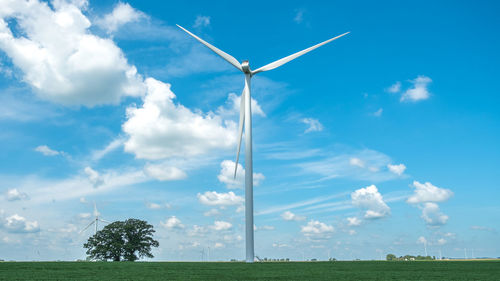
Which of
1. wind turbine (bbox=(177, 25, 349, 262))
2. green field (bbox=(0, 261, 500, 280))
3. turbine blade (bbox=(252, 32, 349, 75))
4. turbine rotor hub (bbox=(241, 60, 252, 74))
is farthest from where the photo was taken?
turbine blade (bbox=(252, 32, 349, 75))

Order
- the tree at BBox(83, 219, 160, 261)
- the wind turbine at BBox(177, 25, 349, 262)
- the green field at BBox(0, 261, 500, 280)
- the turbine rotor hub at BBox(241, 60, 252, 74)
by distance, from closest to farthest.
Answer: the green field at BBox(0, 261, 500, 280) → the wind turbine at BBox(177, 25, 349, 262) → the turbine rotor hub at BBox(241, 60, 252, 74) → the tree at BBox(83, 219, 160, 261)

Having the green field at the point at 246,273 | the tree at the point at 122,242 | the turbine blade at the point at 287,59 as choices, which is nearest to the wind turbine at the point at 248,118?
the turbine blade at the point at 287,59

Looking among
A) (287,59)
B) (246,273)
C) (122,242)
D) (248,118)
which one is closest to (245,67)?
(287,59)

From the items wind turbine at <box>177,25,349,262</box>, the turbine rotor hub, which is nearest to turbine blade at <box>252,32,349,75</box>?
wind turbine at <box>177,25,349,262</box>

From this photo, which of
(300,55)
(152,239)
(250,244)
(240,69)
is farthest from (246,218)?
(152,239)

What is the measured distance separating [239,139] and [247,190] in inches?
477

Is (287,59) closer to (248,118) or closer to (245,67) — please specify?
(245,67)

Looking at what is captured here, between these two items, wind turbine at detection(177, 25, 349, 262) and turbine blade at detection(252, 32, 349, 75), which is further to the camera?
turbine blade at detection(252, 32, 349, 75)

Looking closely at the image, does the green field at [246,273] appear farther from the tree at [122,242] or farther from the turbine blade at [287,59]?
the tree at [122,242]

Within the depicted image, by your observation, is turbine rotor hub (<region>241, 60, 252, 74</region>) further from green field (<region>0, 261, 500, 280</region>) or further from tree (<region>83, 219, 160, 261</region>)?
tree (<region>83, 219, 160, 261</region>)

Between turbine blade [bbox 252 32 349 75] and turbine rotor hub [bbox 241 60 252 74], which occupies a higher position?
turbine blade [bbox 252 32 349 75]

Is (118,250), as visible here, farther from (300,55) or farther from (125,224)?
(300,55)

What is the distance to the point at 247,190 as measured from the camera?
5050 centimetres

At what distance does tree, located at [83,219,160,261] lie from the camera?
97.8 m
